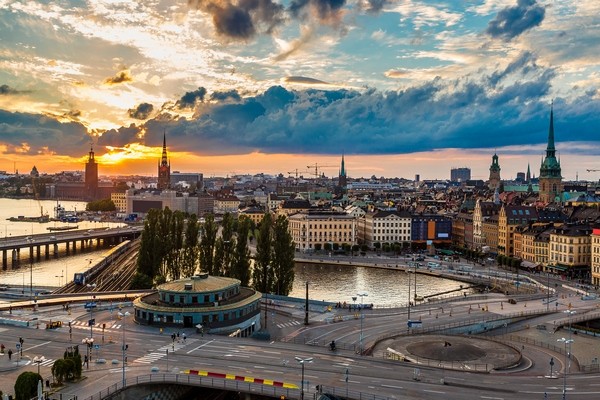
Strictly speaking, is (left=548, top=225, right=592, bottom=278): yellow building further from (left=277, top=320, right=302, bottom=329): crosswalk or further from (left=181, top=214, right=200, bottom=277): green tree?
(left=181, top=214, right=200, bottom=277): green tree

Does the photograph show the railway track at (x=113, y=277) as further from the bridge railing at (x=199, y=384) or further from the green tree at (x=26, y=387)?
the green tree at (x=26, y=387)

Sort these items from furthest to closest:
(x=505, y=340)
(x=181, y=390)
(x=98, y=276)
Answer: (x=98, y=276) → (x=505, y=340) → (x=181, y=390)

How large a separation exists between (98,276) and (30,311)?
40.6m

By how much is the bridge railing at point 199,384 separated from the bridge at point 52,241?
3553 inches

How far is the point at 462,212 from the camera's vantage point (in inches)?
6245

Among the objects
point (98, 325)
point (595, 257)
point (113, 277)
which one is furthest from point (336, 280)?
point (98, 325)

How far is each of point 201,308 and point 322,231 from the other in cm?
8887

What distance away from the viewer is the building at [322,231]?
140 meters

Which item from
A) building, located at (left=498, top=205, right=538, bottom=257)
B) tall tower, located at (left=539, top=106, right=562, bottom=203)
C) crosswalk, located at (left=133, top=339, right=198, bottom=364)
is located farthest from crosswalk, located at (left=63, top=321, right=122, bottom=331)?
tall tower, located at (left=539, top=106, right=562, bottom=203)

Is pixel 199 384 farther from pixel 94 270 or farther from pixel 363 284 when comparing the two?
pixel 94 270

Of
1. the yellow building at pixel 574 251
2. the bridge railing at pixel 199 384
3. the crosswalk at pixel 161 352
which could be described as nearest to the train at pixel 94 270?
the crosswalk at pixel 161 352

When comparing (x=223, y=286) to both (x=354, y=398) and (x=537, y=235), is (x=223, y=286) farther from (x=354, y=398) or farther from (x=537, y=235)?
(x=537, y=235)

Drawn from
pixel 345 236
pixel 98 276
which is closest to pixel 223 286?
pixel 98 276

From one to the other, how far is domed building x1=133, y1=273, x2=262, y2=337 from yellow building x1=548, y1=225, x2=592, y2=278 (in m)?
63.5
